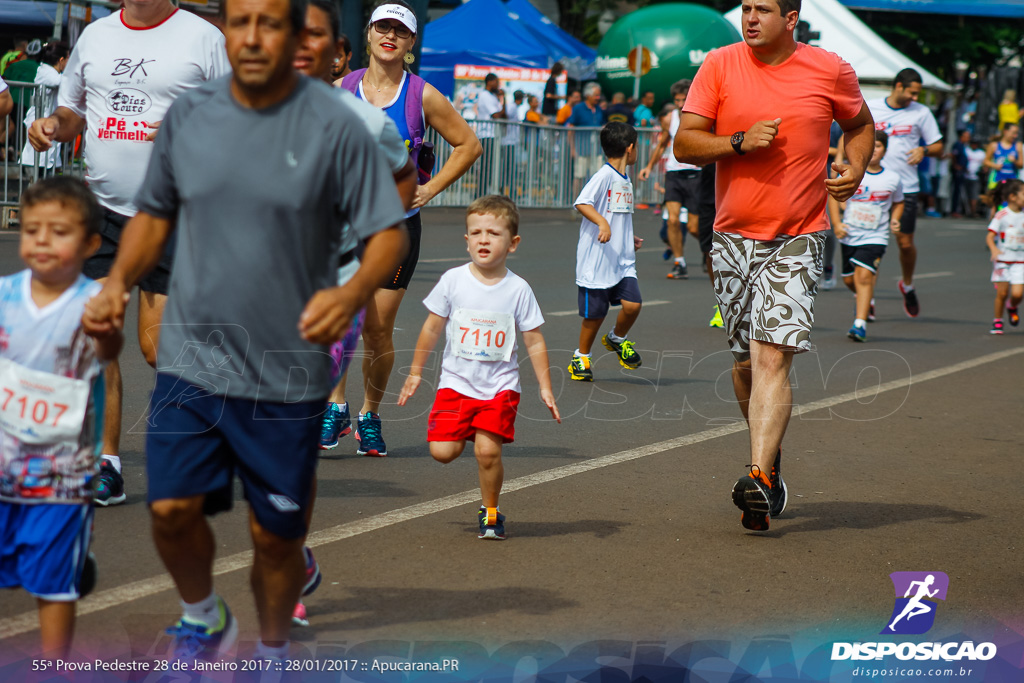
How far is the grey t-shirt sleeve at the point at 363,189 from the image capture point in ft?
10.6

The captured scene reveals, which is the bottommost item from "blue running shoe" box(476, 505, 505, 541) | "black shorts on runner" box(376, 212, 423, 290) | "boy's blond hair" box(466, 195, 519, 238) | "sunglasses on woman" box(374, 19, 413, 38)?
"blue running shoe" box(476, 505, 505, 541)

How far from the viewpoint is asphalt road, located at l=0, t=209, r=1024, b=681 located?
401 centimetres

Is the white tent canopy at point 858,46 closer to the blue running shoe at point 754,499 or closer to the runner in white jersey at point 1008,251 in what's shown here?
the runner in white jersey at point 1008,251

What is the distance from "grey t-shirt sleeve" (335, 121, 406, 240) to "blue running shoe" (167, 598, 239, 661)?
1129mm

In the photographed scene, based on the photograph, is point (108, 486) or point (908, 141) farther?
point (908, 141)

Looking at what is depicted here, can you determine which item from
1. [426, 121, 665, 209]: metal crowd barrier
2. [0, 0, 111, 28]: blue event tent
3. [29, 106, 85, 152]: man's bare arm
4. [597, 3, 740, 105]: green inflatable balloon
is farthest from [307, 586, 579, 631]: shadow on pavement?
[597, 3, 740, 105]: green inflatable balloon

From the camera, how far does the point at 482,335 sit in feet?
16.7

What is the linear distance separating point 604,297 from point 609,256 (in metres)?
0.30

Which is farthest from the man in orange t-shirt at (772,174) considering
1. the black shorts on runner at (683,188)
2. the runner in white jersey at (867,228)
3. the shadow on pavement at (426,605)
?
the black shorts on runner at (683,188)

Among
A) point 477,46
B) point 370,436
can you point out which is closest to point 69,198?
point 370,436

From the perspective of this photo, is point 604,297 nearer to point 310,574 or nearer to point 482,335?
point 482,335

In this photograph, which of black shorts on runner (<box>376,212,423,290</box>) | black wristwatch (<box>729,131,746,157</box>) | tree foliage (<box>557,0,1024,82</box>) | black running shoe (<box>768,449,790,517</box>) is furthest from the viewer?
tree foliage (<box>557,0,1024,82</box>)

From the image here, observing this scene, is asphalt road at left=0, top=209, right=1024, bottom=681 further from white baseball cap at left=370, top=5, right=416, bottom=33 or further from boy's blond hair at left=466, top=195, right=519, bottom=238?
white baseball cap at left=370, top=5, right=416, bottom=33

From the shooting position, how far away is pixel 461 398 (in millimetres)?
5070
